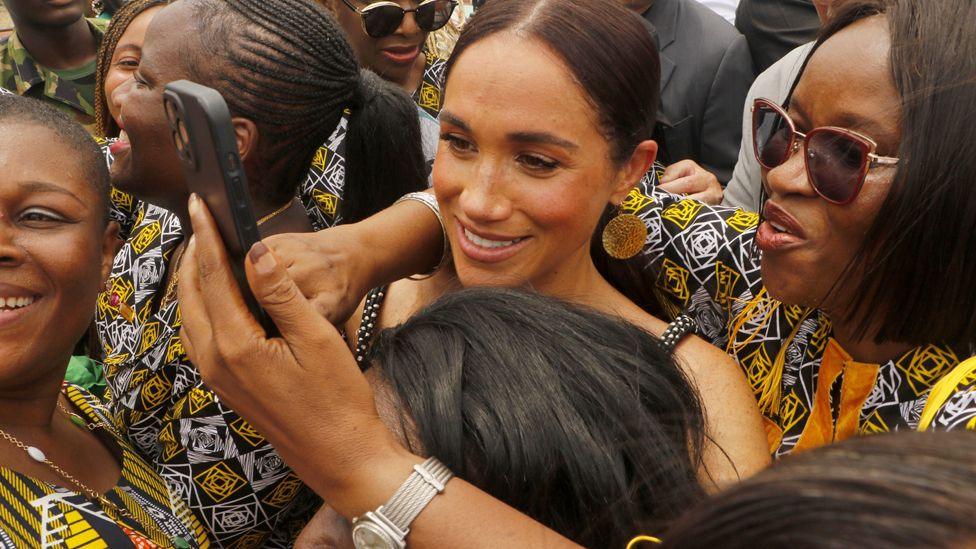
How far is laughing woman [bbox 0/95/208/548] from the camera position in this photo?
1562 mm

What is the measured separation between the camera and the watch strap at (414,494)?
3.94ft

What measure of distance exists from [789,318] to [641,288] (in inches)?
14.0

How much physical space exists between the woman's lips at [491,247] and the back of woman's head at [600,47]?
0.91 ft

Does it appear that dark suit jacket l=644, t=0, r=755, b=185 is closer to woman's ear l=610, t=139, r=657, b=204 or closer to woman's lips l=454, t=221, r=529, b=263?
woman's ear l=610, t=139, r=657, b=204

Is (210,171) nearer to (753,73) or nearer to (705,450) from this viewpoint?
(705,450)

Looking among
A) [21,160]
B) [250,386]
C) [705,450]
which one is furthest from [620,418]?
[21,160]

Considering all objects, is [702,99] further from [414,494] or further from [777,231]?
[414,494]

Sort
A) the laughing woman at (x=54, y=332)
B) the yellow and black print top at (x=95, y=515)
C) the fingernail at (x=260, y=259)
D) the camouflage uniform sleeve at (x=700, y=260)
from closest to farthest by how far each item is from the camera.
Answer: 1. the fingernail at (x=260, y=259)
2. the yellow and black print top at (x=95, y=515)
3. the laughing woman at (x=54, y=332)
4. the camouflage uniform sleeve at (x=700, y=260)

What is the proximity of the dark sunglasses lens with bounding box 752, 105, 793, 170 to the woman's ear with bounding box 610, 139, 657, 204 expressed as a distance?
0.73 ft

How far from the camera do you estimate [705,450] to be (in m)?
1.57

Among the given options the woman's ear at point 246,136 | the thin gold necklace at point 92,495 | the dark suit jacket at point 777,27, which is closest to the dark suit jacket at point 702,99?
the dark suit jacket at point 777,27

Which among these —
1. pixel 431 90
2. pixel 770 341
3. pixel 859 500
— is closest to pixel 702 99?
pixel 431 90

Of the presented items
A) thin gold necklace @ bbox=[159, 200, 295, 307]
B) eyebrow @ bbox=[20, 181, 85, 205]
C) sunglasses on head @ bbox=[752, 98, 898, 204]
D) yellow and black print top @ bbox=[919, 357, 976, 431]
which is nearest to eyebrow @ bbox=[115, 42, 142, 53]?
thin gold necklace @ bbox=[159, 200, 295, 307]

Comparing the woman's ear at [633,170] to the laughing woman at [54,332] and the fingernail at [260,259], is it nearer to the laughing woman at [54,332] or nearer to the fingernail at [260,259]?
the fingernail at [260,259]
